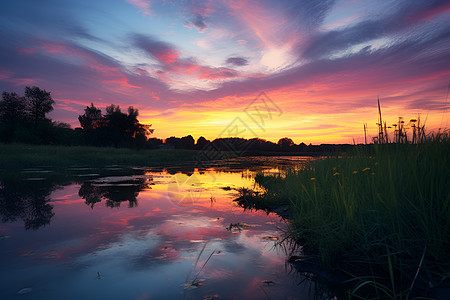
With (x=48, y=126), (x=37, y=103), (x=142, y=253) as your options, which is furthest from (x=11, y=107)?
(x=142, y=253)

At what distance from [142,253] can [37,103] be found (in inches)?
2642

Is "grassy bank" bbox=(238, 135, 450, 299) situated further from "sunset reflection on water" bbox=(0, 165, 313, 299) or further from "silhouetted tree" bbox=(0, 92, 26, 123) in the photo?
"silhouetted tree" bbox=(0, 92, 26, 123)

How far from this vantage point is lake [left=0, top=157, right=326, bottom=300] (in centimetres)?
299

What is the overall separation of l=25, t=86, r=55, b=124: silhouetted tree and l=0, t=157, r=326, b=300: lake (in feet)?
198

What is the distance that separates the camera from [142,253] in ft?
13.4

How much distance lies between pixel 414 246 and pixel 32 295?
4.82 metres

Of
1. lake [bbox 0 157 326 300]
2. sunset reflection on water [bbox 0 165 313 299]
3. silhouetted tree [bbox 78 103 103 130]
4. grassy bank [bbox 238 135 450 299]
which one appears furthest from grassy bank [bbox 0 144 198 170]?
silhouetted tree [bbox 78 103 103 130]

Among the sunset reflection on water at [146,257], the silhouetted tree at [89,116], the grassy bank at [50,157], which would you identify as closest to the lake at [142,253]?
the sunset reflection on water at [146,257]

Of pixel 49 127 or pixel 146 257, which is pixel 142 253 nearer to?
pixel 146 257

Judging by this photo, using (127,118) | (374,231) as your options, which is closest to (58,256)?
(374,231)

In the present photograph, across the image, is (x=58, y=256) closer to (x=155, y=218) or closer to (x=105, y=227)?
(x=105, y=227)

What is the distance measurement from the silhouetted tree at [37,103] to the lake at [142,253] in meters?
60.4

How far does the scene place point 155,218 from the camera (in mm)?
6332

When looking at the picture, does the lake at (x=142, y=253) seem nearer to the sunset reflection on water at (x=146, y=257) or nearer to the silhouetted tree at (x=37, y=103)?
the sunset reflection on water at (x=146, y=257)
